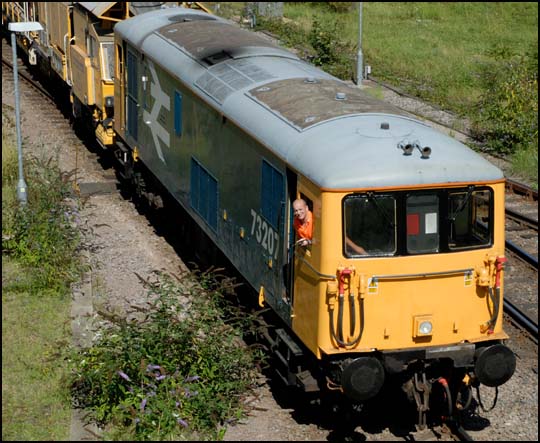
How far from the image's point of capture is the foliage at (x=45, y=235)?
13.4m

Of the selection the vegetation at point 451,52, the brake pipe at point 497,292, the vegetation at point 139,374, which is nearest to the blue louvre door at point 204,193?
the vegetation at point 139,374

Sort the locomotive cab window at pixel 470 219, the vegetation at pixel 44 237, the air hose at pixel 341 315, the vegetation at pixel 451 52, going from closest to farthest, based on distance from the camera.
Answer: the air hose at pixel 341 315, the locomotive cab window at pixel 470 219, the vegetation at pixel 44 237, the vegetation at pixel 451 52

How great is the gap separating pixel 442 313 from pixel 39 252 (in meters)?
6.57

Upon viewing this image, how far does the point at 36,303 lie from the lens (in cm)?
1271

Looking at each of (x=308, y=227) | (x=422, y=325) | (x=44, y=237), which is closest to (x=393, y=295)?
(x=422, y=325)

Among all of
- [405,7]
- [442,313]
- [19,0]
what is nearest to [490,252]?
[442,313]

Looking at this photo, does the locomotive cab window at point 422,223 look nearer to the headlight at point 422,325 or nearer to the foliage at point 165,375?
the headlight at point 422,325

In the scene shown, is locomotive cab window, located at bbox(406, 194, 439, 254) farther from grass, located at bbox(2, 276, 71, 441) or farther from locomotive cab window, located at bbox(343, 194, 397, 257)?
grass, located at bbox(2, 276, 71, 441)

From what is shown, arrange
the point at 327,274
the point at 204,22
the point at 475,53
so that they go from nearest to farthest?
1. the point at 327,274
2. the point at 204,22
3. the point at 475,53

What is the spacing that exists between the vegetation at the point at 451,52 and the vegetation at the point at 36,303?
9116mm

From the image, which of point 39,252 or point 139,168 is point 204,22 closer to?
point 139,168

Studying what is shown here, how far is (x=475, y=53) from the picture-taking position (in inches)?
1328

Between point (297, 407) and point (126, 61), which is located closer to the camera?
point (297, 407)

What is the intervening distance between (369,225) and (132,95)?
A: 8036mm
